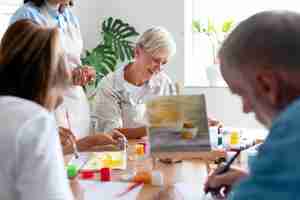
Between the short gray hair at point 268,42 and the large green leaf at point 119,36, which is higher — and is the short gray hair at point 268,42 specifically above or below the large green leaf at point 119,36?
below

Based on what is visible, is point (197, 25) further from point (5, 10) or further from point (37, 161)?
point (37, 161)

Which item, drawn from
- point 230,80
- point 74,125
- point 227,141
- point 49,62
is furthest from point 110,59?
point 230,80

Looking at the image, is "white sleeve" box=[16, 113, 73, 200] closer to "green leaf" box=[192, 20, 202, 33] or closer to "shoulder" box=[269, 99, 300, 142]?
"shoulder" box=[269, 99, 300, 142]

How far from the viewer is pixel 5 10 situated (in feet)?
9.91

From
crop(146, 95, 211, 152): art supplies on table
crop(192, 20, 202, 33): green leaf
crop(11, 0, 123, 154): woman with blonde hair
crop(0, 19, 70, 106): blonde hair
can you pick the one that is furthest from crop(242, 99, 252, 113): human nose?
crop(192, 20, 202, 33): green leaf

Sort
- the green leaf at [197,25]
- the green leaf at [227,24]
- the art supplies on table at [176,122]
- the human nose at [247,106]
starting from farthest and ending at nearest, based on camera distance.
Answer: the green leaf at [197,25] < the green leaf at [227,24] < the art supplies on table at [176,122] < the human nose at [247,106]

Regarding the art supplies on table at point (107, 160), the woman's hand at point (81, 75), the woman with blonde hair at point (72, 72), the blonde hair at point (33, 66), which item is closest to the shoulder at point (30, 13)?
the woman with blonde hair at point (72, 72)

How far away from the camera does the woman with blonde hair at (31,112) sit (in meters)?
1.09

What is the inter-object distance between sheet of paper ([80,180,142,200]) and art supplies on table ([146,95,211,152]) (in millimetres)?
290

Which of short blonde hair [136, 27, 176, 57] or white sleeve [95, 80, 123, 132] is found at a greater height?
short blonde hair [136, 27, 176, 57]

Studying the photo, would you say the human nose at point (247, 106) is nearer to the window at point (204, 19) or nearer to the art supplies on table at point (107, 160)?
the art supplies on table at point (107, 160)

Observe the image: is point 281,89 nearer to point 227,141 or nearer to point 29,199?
point 29,199

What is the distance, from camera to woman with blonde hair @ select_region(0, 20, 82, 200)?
3.59 ft

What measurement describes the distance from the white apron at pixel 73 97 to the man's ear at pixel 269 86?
1.90 m
